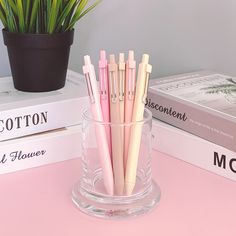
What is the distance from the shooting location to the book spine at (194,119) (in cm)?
59

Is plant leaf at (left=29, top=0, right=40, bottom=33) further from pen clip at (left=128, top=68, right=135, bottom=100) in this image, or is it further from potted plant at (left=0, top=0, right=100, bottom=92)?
pen clip at (left=128, top=68, right=135, bottom=100)

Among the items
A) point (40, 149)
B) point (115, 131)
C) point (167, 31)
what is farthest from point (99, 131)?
point (167, 31)

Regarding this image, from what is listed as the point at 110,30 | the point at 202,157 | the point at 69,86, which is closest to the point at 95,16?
the point at 110,30

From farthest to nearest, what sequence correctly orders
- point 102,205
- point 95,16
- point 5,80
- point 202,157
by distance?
point 95,16, point 5,80, point 202,157, point 102,205

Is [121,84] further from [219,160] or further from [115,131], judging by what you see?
[219,160]

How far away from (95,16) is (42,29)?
21 cm

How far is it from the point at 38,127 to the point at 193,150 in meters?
0.20

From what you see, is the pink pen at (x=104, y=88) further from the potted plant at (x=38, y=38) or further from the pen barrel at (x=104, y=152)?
the potted plant at (x=38, y=38)

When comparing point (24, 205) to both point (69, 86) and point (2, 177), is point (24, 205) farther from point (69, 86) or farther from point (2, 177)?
point (69, 86)

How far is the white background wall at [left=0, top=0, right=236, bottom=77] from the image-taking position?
84 centimetres

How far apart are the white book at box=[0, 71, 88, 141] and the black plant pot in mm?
14

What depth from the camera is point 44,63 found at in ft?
2.14

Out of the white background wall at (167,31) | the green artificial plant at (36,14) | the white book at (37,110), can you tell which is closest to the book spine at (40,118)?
the white book at (37,110)

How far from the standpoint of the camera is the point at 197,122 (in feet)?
2.06
